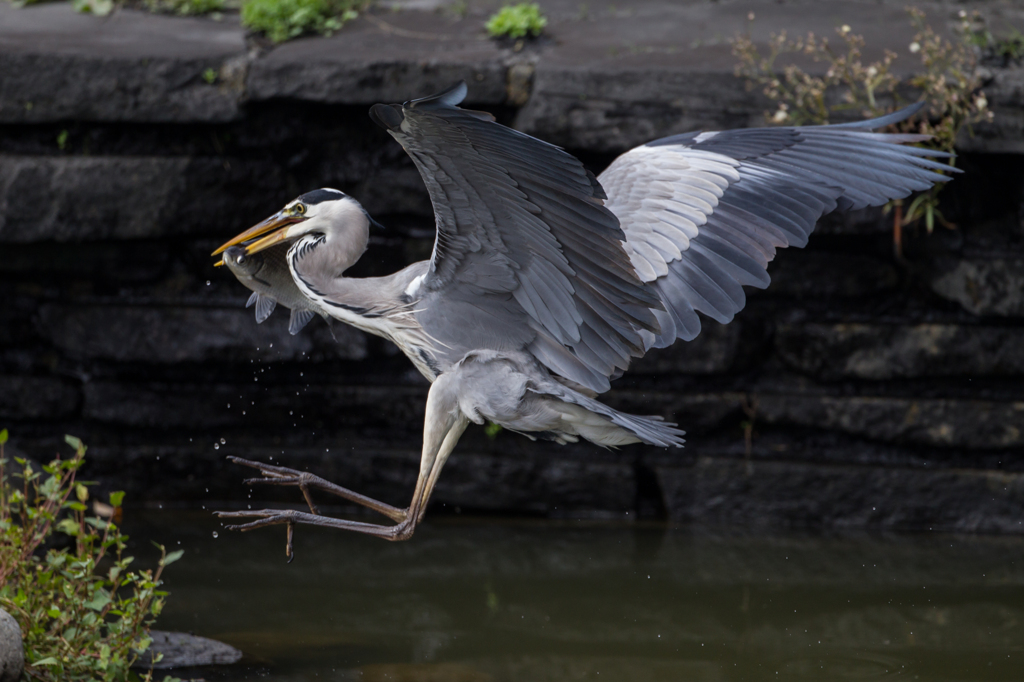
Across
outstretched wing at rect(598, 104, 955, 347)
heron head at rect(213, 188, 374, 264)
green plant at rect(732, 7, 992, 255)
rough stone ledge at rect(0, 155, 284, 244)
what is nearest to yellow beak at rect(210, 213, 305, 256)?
heron head at rect(213, 188, 374, 264)

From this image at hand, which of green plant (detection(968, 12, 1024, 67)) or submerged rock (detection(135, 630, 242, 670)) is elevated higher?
green plant (detection(968, 12, 1024, 67))

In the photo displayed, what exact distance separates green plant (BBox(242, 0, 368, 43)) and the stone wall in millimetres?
119

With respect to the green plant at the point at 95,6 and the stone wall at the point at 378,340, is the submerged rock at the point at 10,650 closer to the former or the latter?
the stone wall at the point at 378,340

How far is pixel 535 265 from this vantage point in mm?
2258

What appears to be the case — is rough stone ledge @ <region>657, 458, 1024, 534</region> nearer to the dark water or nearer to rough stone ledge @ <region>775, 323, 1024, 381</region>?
the dark water

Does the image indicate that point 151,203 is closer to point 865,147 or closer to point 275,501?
point 275,501

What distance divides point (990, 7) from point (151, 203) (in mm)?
3642

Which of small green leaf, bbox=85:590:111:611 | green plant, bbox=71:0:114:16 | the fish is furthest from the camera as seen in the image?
green plant, bbox=71:0:114:16

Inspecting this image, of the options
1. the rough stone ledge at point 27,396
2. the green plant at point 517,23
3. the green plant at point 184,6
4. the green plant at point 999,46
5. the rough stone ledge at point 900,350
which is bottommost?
the rough stone ledge at point 27,396

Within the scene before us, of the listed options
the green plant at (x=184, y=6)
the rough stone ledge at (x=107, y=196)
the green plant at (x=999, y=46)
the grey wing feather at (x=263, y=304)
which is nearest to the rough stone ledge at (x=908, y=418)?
the green plant at (x=999, y=46)

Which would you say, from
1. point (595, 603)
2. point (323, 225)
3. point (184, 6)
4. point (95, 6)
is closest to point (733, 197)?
point (323, 225)

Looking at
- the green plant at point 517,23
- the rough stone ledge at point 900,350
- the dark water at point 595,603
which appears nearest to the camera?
the dark water at point 595,603

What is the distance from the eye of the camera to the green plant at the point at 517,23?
4320 millimetres

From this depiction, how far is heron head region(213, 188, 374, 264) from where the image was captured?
93.7 inches
